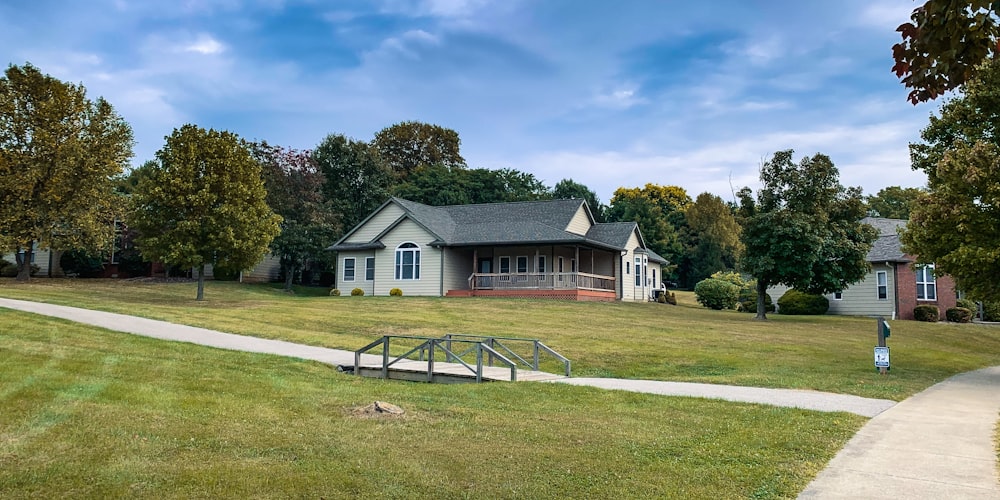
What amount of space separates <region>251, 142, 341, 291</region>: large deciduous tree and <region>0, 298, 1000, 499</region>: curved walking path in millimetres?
26093

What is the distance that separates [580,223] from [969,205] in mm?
24108

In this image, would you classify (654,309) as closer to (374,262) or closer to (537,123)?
(537,123)

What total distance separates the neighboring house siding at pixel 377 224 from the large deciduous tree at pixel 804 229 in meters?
18.8

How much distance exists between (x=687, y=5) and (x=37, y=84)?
34805 mm

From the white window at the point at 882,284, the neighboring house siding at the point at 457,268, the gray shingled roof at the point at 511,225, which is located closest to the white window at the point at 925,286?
the white window at the point at 882,284

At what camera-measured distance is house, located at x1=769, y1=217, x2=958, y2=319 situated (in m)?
34.8

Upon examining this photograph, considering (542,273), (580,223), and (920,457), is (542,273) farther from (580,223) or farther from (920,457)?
(920,457)

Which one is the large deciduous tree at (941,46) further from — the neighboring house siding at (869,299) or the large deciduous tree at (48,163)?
the large deciduous tree at (48,163)

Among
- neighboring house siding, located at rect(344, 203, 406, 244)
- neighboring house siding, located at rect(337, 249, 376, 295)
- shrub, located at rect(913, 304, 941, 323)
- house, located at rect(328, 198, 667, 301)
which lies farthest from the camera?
neighboring house siding, located at rect(344, 203, 406, 244)

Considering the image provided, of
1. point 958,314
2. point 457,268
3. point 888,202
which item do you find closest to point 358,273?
point 457,268

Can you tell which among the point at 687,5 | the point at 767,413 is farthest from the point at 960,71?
the point at 687,5

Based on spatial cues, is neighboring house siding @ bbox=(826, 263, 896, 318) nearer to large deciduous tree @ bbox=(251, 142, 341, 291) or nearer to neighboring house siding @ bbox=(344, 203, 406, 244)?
neighboring house siding @ bbox=(344, 203, 406, 244)

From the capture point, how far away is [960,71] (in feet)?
14.1

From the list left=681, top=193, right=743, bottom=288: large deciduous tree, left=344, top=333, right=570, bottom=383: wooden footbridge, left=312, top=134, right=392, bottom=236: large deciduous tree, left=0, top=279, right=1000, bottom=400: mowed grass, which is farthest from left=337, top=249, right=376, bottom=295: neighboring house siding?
left=681, top=193, right=743, bottom=288: large deciduous tree
